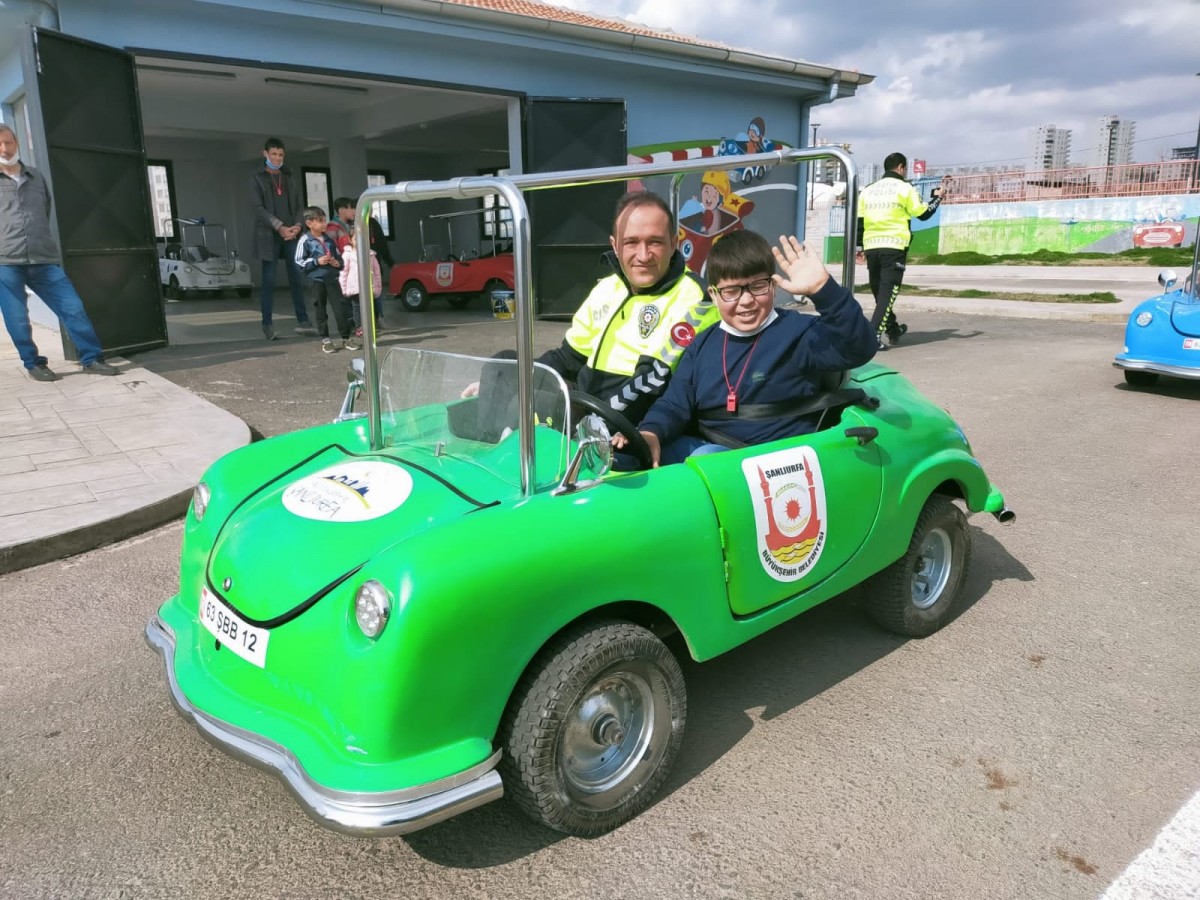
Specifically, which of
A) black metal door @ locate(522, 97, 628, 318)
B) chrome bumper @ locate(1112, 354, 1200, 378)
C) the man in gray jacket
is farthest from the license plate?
black metal door @ locate(522, 97, 628, 318)

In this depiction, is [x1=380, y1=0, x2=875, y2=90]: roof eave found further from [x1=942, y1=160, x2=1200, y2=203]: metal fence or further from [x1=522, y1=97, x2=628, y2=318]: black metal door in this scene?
[x1=942, y1=160, x2=1200, y2=203]: metal fence

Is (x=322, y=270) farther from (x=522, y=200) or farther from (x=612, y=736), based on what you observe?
(x=612, y=736)

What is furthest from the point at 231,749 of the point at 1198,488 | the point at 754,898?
the point at 1198,488

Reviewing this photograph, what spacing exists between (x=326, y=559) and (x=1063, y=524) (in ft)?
12.4

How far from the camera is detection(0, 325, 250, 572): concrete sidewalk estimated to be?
13.9 ft

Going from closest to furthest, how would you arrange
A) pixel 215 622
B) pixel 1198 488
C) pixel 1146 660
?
pixel 215 622 → pixel 1146 660 → pixel 1198 488

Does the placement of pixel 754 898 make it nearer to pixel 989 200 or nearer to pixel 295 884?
pixel 295 884

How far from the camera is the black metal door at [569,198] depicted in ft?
38.2

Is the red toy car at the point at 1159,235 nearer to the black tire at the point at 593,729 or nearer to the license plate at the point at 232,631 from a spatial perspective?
the black tire at the point at 593,729

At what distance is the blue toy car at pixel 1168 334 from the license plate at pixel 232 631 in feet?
23.8

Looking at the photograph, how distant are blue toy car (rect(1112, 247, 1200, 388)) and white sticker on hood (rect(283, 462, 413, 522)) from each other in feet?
22.2

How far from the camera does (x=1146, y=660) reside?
3.09m

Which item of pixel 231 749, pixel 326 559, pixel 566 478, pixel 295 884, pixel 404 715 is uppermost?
pixel 566 478

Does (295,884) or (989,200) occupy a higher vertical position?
(989,200)
